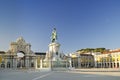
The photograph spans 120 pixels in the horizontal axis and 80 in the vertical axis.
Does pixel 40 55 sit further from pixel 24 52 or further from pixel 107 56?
pixel 107 56

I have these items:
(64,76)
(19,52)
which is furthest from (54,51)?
(19,52)

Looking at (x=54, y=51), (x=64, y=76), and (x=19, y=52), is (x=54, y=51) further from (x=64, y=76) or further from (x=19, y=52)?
(x=19, y=52)

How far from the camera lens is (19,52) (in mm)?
88562

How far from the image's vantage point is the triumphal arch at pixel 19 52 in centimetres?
8438

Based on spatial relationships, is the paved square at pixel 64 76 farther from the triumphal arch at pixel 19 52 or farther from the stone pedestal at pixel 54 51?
the triumphal arch at pixel 19 52

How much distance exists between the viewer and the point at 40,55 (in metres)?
92.9

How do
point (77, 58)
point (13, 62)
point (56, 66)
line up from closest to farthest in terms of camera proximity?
point (56, 66) → point (13, 62) → point (77, 58)

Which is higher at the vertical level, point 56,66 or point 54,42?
point 54,42

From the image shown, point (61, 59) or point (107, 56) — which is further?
point (107, 56)

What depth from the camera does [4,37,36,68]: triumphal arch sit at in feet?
277

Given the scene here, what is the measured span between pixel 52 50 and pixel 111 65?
44.9m

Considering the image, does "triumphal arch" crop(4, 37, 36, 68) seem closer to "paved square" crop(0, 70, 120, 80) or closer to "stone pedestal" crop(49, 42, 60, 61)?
"stone pedestal" crop(49, 42, 60, 61)

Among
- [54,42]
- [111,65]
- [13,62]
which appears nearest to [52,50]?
[54,42]

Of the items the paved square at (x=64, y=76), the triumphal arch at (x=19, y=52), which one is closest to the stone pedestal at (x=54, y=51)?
the paved square at (x=64, y=76)
